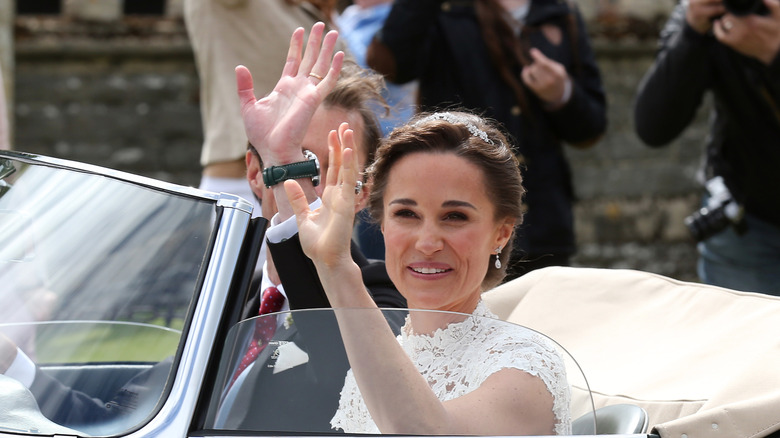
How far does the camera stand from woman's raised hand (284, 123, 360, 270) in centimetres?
194

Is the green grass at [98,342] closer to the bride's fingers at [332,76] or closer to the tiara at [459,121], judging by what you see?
the bride's fingers at [332,76]

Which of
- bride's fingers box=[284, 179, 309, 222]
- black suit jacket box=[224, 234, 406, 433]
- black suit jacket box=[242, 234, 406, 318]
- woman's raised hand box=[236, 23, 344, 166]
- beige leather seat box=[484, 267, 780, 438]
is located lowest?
beige leather seat box=[484, 267, 780, 438]

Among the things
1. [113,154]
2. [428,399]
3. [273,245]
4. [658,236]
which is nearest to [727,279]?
[273,245]

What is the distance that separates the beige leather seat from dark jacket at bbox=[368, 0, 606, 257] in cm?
111

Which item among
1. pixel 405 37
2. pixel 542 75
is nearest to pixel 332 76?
pixel 405 37

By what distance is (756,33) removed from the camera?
12.1 feet

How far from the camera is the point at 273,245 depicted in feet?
8.05

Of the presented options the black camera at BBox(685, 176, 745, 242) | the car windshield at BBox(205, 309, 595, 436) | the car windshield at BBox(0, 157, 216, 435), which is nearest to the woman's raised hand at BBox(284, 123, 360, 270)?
the car windshield at BBox(205, 309, 595, 436)

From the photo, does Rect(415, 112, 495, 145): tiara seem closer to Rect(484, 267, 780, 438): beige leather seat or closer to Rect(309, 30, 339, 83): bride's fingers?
Rect(309, 30, 339, 83): bride's fingers

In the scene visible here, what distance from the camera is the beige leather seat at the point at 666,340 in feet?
6.97

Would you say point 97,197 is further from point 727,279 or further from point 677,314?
point 727,279

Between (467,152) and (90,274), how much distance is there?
87cm

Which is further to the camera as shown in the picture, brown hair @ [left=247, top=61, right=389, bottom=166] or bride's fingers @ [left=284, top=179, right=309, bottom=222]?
brown hair @ [left=247, top=61, right=389, bottom=166]

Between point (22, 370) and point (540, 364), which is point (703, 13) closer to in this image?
point (540, 364)
